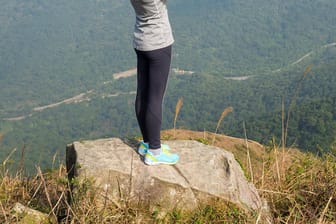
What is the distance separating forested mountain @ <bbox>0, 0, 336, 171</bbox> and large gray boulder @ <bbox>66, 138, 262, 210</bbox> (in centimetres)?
2041

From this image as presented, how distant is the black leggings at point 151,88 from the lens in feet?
9.23

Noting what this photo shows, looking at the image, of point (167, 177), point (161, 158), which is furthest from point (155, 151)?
point (167, 177)

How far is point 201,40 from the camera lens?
135 metres

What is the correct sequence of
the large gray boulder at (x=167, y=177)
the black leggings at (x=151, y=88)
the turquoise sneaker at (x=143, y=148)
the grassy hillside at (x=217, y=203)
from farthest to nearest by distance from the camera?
the turquoise sneaker at (x=143, y=148) → the black leggings at (x=151, y=88) → the large gray boulder at (x=167, y=177) → the grassy hillside at (x=217, y=203)

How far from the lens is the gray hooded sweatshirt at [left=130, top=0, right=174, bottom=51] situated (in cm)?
270

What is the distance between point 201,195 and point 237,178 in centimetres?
40

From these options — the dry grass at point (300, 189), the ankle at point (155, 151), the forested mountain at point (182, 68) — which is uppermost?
the ankle at point (155, 151)

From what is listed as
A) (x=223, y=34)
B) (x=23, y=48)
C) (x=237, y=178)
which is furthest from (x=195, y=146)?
(x=23, y=48)

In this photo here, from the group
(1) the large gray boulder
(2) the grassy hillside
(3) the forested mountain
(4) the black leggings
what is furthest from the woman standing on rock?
(3) the forested mountain

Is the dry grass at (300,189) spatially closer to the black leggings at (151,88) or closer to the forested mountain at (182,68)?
the black leggings at (151,88)

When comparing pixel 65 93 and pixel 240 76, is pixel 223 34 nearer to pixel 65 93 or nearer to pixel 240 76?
pixel 240 76

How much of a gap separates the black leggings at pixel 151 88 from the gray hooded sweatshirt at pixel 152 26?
0.05 m

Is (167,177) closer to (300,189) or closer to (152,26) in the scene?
(300,189)

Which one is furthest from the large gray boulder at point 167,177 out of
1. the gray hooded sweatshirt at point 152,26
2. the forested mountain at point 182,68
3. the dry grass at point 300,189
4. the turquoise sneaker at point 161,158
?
the forested mountain at point 182,68
